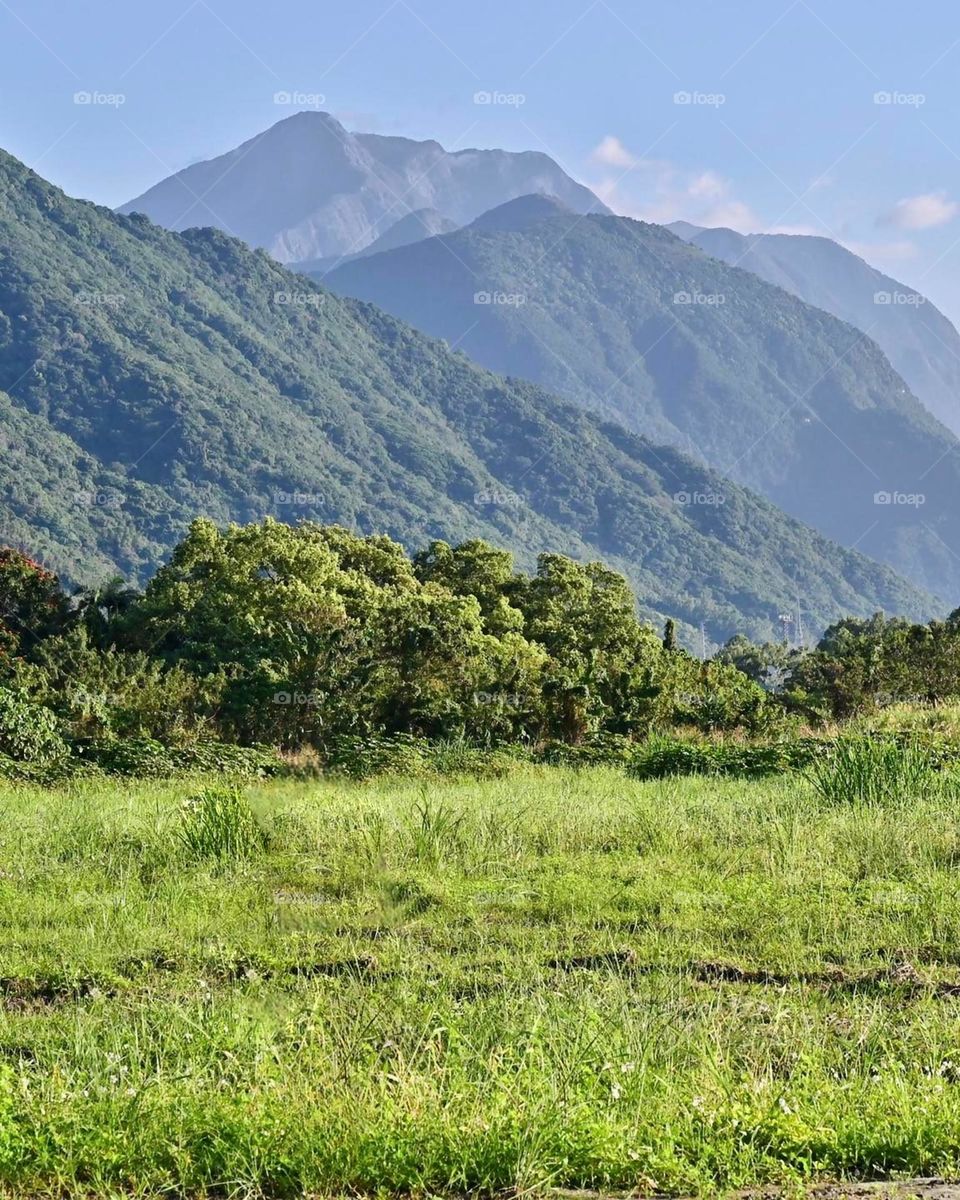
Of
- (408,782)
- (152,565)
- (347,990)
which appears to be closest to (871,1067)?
(347,990)

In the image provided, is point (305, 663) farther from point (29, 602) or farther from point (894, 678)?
point (894, 678)

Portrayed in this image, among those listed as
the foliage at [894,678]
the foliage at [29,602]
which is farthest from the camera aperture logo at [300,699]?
the foliage at [894,678]

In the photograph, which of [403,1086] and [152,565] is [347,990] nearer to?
[403,1086]

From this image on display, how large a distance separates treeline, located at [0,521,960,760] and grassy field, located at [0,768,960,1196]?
9.25m

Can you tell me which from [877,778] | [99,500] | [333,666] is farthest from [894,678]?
[99,500]

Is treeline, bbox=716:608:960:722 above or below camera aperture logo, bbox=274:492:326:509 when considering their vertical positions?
below

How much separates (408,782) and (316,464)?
16638cm

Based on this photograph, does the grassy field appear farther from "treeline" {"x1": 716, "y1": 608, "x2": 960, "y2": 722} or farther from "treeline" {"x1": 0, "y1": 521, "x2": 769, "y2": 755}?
"treeline" {"x1": 716, "y1": 608, "x2": 960, "y2": 722}

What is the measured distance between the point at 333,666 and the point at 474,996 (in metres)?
15.9

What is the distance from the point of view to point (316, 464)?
17950cm

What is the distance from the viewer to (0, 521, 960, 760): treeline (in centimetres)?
2108

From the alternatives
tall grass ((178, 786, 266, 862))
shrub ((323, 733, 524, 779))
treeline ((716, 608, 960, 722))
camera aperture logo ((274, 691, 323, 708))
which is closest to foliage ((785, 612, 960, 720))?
treeline ((716, 608, 960, 722))

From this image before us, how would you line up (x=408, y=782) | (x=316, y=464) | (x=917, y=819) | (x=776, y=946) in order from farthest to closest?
1. (x=316, y=464)
2. (x=408, y=782)
3. (x=917, y=819)
4. (x=776, y=946)

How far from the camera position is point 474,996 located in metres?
6.20
